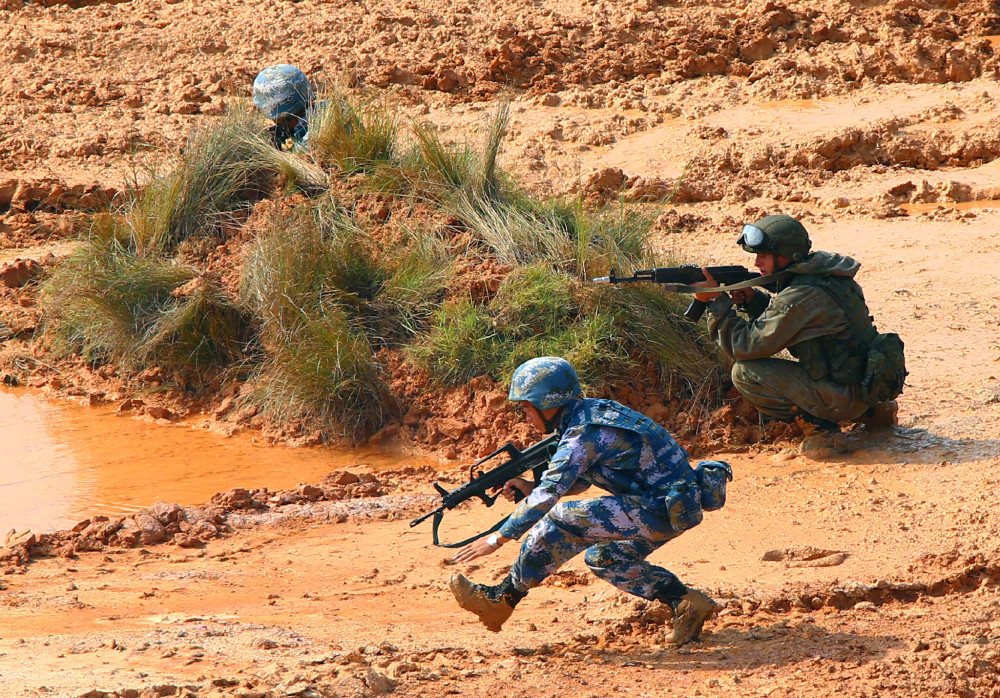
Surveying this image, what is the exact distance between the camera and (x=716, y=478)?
376cm

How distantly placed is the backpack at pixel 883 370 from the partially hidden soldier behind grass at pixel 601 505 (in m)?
1.74

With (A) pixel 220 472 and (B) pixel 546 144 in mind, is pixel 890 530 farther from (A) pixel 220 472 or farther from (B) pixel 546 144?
(B) pixel 546 144

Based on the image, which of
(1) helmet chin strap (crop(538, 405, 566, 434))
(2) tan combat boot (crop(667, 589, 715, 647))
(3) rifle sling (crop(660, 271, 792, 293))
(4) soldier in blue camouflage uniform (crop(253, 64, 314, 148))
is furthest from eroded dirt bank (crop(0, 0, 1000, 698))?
(4) soldier in blue camouflage uniform (crop(253, 64, 314, 148))

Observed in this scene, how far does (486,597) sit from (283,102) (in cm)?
559

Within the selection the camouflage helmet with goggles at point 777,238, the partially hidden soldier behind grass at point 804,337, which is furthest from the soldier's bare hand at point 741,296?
the camouflage helmet with goggles at point 777,238

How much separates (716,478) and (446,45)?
8.70 meters

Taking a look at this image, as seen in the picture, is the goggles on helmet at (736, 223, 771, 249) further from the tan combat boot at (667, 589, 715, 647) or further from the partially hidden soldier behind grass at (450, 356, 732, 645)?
the tan combat boot at (667, 589, 715, 647)

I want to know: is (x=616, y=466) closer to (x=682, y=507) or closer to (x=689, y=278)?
(x=682, y=507)

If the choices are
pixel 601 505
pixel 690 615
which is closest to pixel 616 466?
pixel 601 505

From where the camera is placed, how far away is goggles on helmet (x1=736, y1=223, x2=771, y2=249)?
5.07m

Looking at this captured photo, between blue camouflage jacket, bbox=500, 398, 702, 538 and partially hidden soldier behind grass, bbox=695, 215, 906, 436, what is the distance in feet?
5.31

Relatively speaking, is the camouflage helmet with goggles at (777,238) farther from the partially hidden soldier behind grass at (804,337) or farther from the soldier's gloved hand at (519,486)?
the soldier's gloved hand at (519,486)

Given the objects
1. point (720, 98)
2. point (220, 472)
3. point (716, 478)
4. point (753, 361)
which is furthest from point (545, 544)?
point (720, 98)

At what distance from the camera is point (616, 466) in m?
3.74
